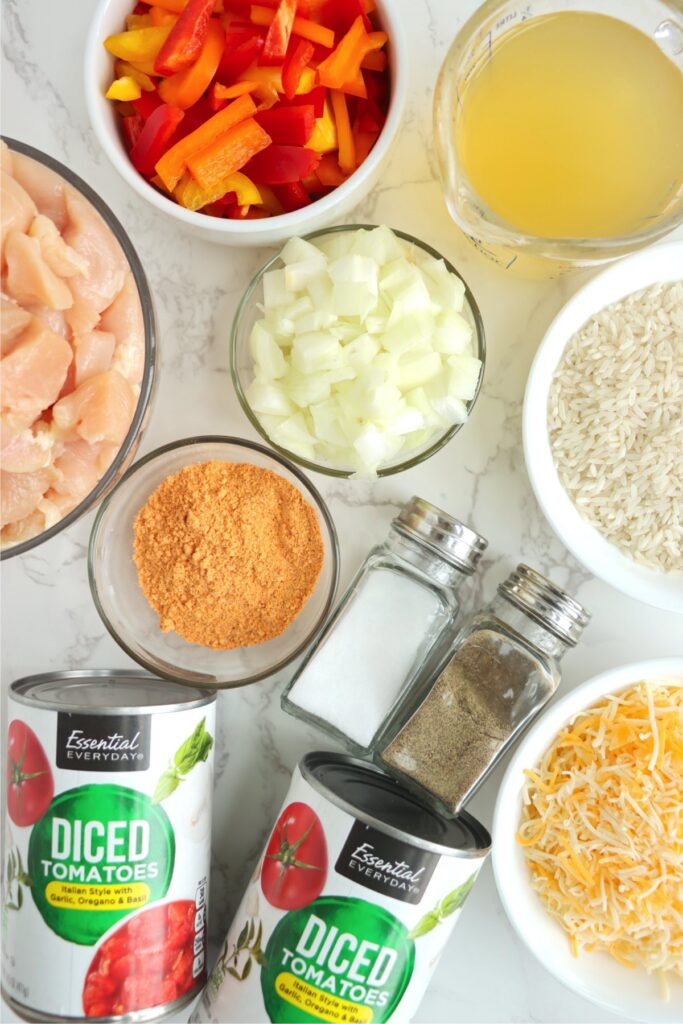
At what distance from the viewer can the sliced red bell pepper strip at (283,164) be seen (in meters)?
1.10

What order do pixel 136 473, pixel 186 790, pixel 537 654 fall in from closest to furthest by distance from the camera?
pixel 186 790 → pixel 537 654 → pixel 136 473

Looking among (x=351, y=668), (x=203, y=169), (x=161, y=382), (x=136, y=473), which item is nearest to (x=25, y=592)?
(x=136, y=473)

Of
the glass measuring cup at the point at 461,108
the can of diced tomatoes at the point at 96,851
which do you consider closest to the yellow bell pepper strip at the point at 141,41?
the glass measuring cup at the point at 461,108

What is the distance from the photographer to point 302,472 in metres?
1.33

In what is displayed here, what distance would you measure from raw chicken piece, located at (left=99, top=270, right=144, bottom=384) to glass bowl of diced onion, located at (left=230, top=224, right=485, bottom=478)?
19 cm

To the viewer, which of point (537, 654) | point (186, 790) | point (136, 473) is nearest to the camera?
point (186, 790)

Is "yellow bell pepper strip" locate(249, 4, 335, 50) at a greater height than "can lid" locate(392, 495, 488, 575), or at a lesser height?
greater

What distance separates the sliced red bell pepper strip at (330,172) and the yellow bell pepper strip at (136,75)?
243 mm

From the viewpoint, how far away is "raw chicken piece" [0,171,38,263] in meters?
0.95

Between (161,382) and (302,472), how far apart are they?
0.26 metres

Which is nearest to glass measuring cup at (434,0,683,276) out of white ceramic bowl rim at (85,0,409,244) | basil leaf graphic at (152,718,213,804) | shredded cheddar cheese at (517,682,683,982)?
white ceramic bowl rim at (85,0,409,244)

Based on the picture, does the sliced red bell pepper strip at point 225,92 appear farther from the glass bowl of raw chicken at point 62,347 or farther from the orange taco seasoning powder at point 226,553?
the orange taco seasoning powder at point 226,553

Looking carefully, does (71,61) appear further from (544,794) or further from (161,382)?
(544,794)

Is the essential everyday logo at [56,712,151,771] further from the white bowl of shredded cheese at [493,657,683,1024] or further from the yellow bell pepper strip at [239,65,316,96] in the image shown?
the yellow bell pepper strip at [239,65,316,96]
